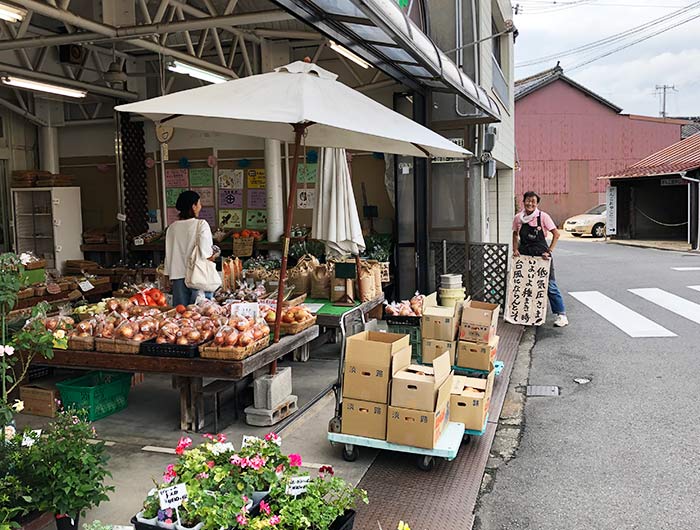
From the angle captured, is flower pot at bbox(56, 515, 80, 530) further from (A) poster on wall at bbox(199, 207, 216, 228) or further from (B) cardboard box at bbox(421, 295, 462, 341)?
(A) poster on wall at bbox(199, 207, 216, 228)

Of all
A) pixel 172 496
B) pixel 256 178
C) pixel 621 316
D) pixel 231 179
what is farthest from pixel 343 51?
pixel 172 496

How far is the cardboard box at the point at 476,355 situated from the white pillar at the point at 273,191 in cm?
568

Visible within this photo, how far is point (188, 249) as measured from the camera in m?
6.38

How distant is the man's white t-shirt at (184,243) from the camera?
20.5ft

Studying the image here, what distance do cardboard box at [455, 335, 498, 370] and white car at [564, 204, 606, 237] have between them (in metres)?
26.1

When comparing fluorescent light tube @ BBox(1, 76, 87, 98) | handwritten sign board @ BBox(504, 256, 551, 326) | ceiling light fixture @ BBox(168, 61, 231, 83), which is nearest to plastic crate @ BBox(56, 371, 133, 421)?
ceiling light fixture @ BBox(168, 61, 231, 83)

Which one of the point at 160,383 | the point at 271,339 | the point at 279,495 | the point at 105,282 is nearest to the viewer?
the point at 279,495

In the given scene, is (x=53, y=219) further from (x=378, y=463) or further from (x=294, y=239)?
(x=378, y=463)

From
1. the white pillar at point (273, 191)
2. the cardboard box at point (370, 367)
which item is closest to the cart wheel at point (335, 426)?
the cardboard box at point (370, 367)

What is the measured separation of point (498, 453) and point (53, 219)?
991 cm

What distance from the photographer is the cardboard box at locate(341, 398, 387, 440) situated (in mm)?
4359

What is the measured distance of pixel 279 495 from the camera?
2.86 metres

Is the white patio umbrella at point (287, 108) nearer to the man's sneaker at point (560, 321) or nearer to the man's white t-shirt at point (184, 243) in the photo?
the man's white t-shirt at point (184, 243)

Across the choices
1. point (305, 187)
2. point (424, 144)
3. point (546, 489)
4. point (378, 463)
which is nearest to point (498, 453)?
point (546, 489)
